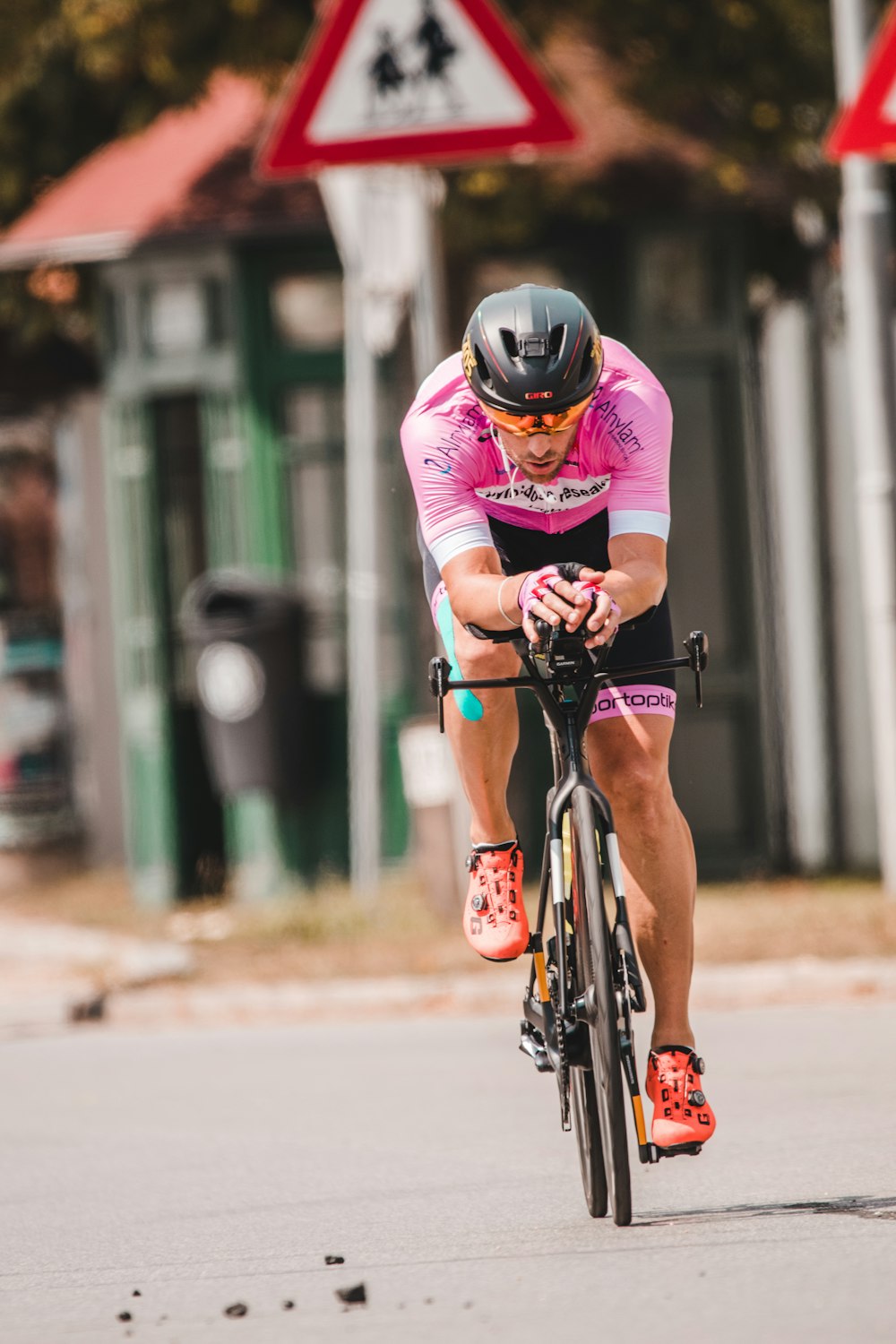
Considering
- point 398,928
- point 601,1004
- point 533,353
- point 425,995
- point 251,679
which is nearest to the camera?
point 601,1004

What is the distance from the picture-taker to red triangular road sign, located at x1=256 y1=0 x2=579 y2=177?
9.23 m

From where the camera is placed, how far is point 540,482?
5633 mm

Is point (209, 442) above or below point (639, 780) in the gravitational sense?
above

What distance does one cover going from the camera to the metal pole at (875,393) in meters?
10.6

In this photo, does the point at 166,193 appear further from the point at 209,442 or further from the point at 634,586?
the point at 634,586

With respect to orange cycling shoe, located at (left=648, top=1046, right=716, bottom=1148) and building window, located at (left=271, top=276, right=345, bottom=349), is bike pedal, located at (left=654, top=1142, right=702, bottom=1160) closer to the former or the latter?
orange cycling shoe, located at (left=648, top=1046, right=716, bottom=1148)

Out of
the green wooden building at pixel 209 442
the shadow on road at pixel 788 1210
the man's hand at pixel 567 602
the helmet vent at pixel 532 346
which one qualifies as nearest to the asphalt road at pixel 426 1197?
the shadow on road at pixel 788 1210

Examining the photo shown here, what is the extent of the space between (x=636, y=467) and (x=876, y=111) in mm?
4008

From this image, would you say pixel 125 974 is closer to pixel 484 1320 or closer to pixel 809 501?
pixel 809 501

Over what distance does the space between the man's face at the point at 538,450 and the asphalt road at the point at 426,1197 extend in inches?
66.0

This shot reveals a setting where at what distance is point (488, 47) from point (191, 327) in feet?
15.7

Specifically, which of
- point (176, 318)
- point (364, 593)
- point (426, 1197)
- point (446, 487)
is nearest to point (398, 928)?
A: point (364, 593)

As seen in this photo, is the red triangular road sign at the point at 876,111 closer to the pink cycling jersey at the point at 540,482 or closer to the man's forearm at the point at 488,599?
the pink cycling jersey at the point at 540,482

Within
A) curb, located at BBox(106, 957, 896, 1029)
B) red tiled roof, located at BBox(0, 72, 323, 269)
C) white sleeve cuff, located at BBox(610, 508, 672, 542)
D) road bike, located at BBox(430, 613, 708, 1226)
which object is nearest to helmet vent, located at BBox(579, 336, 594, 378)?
white sleeve cuff, located at BBox(610, 508, 672, 542)
